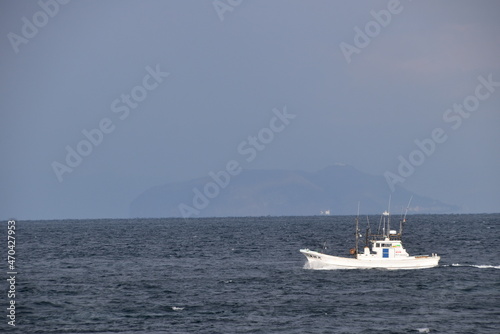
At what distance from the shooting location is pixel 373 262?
7925 cm

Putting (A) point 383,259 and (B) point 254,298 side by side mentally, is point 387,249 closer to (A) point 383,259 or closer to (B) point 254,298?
(A) point 383,259

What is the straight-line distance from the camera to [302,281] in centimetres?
7294

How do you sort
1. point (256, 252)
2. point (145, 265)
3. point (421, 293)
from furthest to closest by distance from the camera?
point (256, 252), point (145, 265), point (421, 293)

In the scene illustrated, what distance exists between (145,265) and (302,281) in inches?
1204

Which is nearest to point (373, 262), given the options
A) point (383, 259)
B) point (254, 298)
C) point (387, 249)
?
point (383, 259)

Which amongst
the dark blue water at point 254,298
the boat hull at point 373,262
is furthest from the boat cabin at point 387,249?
the dark blue water at point 254,298

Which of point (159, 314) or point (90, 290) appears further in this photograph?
point (90, 290)

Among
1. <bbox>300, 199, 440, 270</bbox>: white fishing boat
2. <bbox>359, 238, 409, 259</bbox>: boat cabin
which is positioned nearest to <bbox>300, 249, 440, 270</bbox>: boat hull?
<bbox>300, 199, 440, 270</bbox>: white fishing boat

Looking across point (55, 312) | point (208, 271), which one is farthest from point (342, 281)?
point (55, 312)

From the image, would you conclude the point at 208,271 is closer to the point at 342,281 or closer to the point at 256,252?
the point at 342,281

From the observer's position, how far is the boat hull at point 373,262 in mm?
79062

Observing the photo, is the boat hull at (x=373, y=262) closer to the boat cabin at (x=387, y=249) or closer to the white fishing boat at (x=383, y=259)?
the white fishing boat at (x=383, y=259)

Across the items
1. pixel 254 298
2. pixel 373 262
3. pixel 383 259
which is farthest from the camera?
pixel 373 262

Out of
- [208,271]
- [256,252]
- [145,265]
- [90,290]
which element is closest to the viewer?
[90,290]
